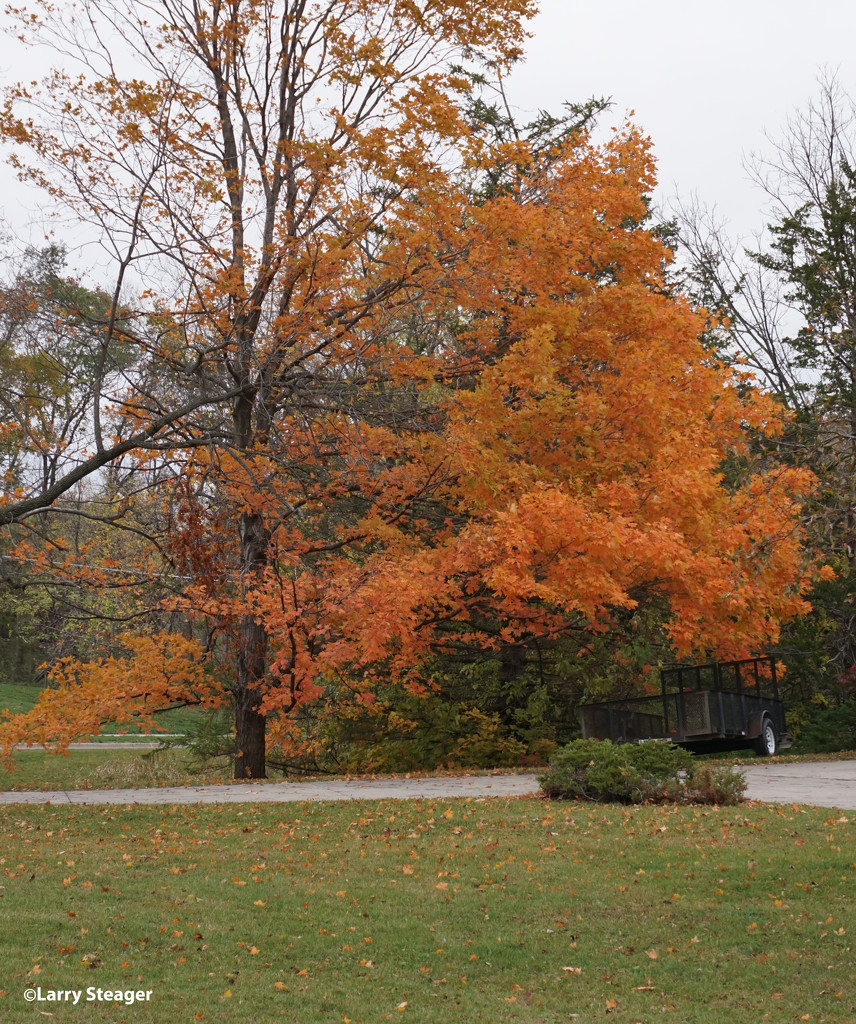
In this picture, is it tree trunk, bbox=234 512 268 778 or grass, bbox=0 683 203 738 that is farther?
grass, bbox=0 683 203 738

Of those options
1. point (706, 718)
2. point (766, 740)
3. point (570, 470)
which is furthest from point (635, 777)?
point (766, 740)

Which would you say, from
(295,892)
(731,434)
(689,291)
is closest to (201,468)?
(731,434)

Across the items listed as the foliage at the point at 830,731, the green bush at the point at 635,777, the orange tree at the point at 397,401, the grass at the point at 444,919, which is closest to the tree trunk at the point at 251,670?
the orange tree at the point at 397,401

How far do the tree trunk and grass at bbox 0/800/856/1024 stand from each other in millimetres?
5436

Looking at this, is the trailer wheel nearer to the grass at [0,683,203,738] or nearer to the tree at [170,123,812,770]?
the tree at [170,123,812,770]

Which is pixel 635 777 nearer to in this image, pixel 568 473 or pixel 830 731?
pixel 568 473

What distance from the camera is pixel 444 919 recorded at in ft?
22.3

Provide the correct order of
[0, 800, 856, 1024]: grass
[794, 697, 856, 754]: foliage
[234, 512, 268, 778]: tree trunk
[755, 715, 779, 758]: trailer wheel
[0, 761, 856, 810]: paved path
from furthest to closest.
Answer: [794, 697, 856, 754]: foliage
[755, 715, 779, 758]: trailer wheel
[234, 512, 268, 778]: tree trunk
[0, 761, 856, 810]: paved path
[0, 800, 856, 1024]: grass

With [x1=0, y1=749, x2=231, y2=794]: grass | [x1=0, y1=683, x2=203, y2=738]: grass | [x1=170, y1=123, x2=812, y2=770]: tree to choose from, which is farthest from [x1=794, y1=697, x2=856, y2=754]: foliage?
[x1=0, y1=683, x2=203, y2=738]: grass

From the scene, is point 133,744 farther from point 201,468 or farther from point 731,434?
point 731,434

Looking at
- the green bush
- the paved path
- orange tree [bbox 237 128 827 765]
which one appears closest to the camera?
the green bush

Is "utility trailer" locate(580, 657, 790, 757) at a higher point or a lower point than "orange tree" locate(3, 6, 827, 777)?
lower

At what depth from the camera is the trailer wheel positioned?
1667 centimetres

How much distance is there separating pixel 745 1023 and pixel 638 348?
34.1ft
